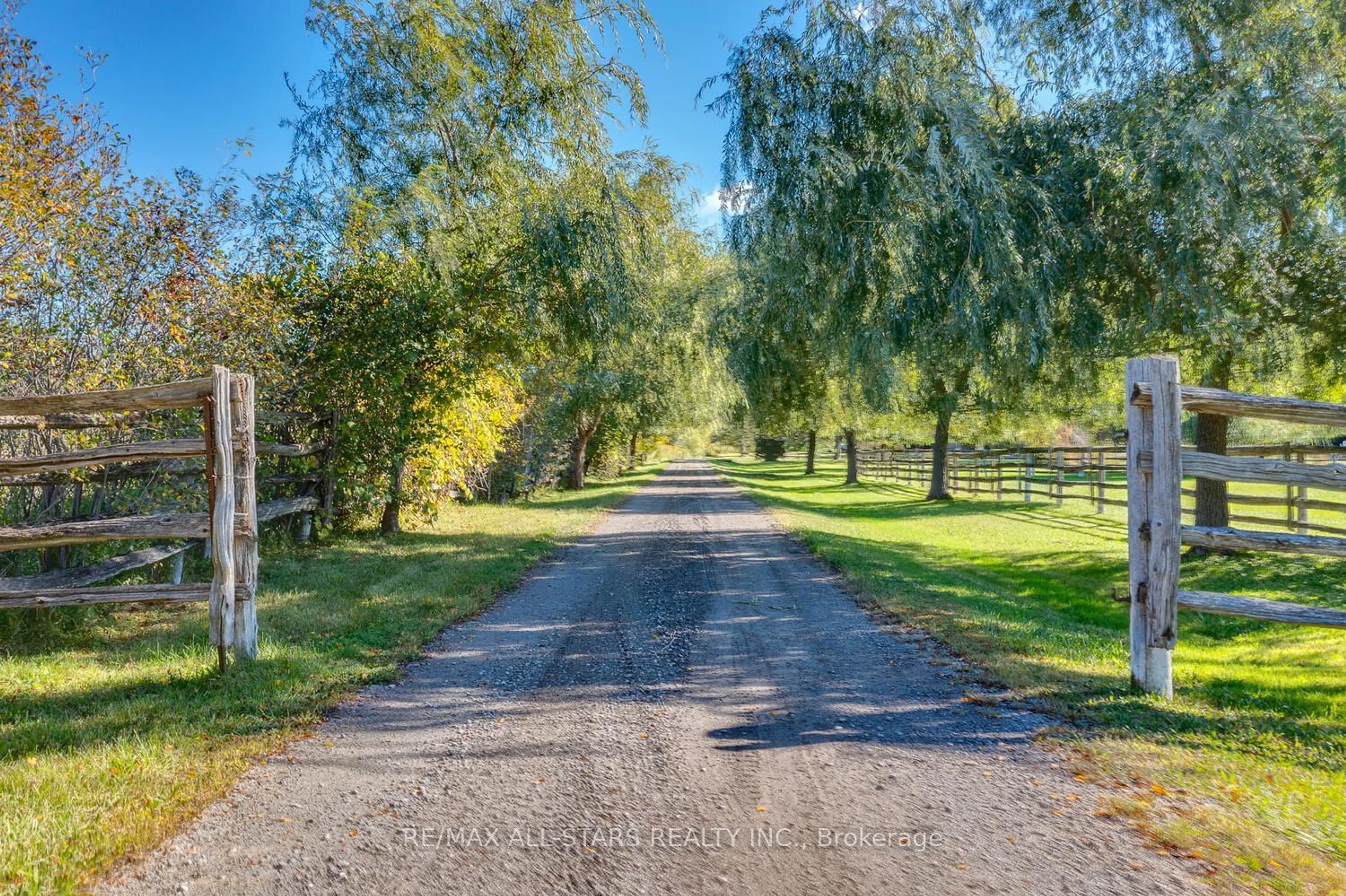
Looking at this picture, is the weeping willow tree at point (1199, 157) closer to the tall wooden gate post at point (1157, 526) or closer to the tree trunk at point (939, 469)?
the tall wooden gate post at point (1157, 526)

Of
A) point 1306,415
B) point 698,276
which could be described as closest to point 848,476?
point 698,276

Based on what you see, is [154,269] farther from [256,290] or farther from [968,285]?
[968,285]

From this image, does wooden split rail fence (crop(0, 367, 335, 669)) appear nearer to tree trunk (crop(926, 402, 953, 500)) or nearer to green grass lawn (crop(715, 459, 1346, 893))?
green grass lawn (crop(715, 459, 1346, 893))

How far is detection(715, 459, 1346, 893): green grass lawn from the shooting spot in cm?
285

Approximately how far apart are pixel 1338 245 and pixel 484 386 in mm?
11292

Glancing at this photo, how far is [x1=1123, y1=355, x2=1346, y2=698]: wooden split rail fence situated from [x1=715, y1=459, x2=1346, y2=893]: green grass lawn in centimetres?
42

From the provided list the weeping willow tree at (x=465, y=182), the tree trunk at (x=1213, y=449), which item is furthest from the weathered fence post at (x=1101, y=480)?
the weeping willow tree at (x=465, y=182)

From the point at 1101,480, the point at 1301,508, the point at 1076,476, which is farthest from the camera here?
the point at 1076,476

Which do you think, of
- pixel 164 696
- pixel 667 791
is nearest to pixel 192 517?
pixel 164 696

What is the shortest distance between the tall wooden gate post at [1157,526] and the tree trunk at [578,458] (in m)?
21.4

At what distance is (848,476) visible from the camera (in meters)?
30.1

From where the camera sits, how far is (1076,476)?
26500mm

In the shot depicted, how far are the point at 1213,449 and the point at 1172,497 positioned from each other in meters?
6.83

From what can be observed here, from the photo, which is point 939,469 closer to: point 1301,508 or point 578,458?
point 1301,508
